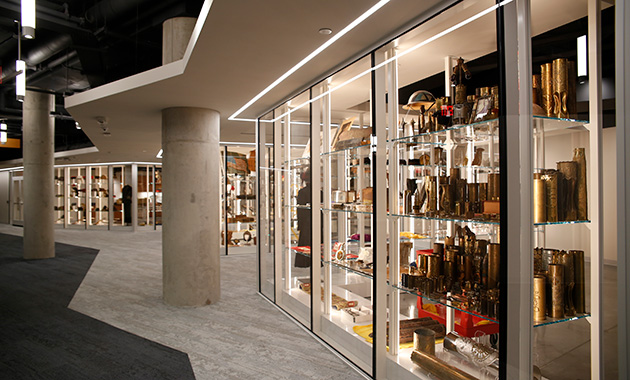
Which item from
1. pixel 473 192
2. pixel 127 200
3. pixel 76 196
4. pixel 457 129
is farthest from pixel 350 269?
pixel 76 196

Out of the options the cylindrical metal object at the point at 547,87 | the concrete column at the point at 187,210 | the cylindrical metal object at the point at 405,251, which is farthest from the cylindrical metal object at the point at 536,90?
the concrete column at the point at 187,210

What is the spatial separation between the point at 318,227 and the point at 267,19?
230cm

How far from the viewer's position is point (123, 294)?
5.88 meters

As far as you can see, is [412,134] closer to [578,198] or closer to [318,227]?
[578,198]

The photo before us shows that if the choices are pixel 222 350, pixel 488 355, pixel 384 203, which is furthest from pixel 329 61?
pixel 222 350

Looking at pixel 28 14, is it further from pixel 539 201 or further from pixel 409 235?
pixel 539 201

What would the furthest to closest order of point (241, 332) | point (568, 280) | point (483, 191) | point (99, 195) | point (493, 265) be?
1. point (99, 195)
2. point (241, 332)
3. point (483, 191)
4. point (493, 265)
5. point (568, 280)

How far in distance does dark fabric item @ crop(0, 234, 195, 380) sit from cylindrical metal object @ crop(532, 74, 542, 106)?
323 centimetres

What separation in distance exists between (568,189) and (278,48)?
7.56 ft

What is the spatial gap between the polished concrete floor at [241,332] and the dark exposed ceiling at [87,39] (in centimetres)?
434

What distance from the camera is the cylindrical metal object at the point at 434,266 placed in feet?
8.81

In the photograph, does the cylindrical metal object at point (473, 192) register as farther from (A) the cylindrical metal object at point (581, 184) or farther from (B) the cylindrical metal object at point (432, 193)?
(A) the cylindrical metal object at point (581, 184)

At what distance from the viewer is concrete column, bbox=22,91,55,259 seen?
9.02 m

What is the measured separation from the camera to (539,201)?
190cm
